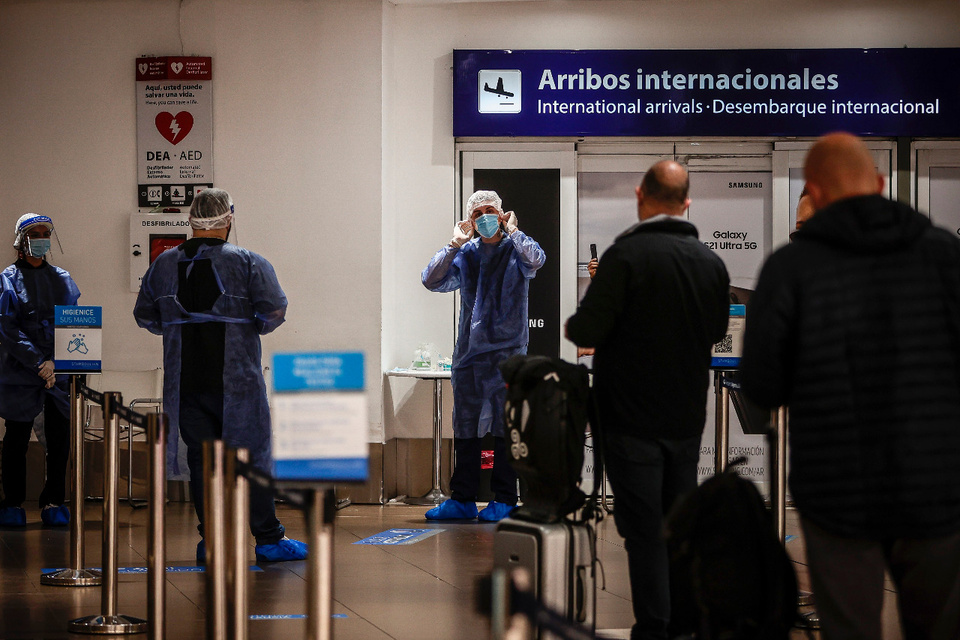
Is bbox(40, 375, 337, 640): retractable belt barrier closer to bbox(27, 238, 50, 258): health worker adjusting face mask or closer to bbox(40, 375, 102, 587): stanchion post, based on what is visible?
bbox(40, 375, 102, 587): stanchion post

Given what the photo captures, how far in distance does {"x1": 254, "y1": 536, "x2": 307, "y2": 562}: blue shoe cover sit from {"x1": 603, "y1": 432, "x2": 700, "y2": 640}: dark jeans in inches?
86.4

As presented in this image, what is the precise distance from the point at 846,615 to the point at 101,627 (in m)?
2.59

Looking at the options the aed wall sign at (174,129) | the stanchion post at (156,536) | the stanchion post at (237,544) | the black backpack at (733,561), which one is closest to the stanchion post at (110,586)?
the stanchion post at (156,536)

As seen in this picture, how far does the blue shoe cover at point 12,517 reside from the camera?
600 centimetres

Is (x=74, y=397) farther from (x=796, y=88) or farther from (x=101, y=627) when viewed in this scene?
(x=796, y=88)

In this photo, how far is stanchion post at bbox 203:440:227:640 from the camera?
265 centimetres

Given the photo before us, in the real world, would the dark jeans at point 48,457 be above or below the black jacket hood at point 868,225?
below

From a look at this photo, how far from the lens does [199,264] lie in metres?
4.80

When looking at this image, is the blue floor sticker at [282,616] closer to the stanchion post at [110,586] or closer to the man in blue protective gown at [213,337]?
the stanchion post at [110,586]

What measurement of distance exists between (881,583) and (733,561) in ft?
1.35

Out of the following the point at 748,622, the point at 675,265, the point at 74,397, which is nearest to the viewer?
the point at 748,622

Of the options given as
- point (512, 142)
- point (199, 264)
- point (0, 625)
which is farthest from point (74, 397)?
point (512, 142)

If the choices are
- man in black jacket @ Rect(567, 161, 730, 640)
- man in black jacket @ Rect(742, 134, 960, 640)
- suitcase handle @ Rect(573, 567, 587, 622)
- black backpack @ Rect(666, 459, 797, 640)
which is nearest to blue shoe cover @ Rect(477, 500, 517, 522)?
suitcase handle @ Rect(573, 567, 587, 622)

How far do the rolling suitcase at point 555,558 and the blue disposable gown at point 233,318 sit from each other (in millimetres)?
1838
